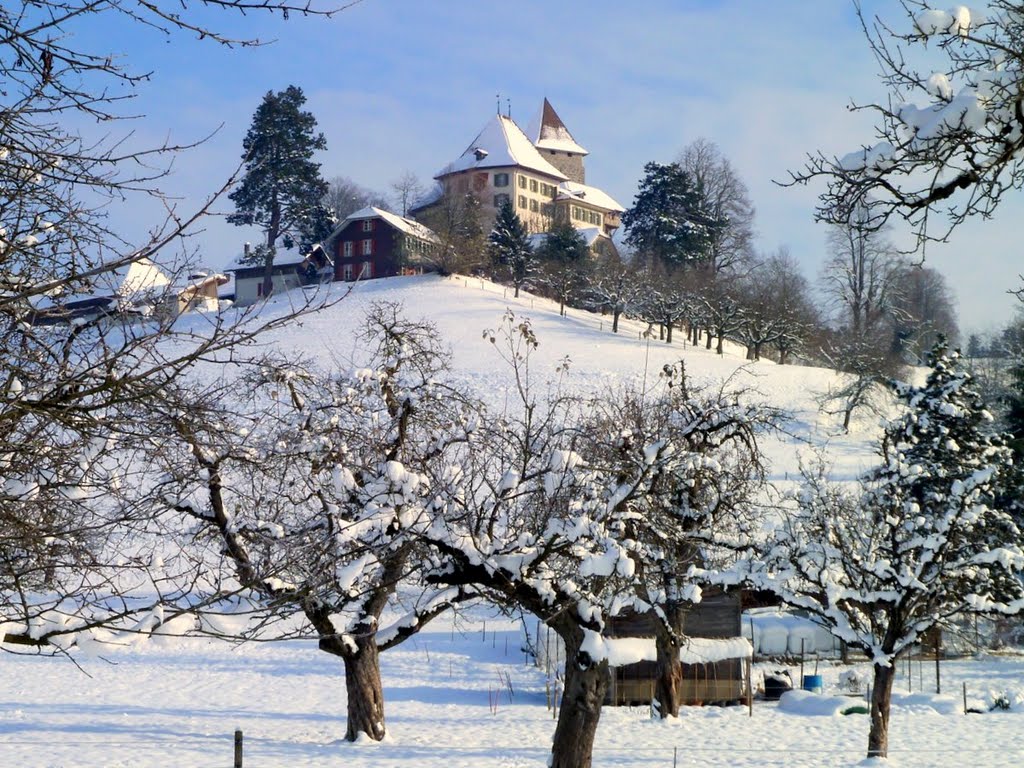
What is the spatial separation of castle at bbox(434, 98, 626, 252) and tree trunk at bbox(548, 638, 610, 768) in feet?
278

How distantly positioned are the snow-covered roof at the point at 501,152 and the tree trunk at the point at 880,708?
90635mm

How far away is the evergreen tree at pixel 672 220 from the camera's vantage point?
76.2 metres

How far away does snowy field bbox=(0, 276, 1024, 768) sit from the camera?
1747 cm

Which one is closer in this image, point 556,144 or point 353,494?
point 353,494

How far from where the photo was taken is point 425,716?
72.8ft

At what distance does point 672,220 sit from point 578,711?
6760cm

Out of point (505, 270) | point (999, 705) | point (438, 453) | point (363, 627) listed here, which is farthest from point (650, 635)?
point (505, 270)

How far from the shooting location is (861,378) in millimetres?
51625

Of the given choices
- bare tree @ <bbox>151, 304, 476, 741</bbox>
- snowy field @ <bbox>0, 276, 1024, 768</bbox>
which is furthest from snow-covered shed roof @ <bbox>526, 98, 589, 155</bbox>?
bare tree @ <bbox>151, 304, 476, 741</bbox>

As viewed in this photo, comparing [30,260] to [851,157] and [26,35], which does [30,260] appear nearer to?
[26,35]

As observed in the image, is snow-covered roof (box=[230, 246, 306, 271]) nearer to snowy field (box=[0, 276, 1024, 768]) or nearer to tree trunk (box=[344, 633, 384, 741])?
snowy field (box=[0, 276, 1024, 768])

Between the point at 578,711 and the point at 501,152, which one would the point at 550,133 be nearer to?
the point at 501,152

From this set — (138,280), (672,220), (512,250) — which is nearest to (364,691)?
(138,280)

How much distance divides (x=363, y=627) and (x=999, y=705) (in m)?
16.6
